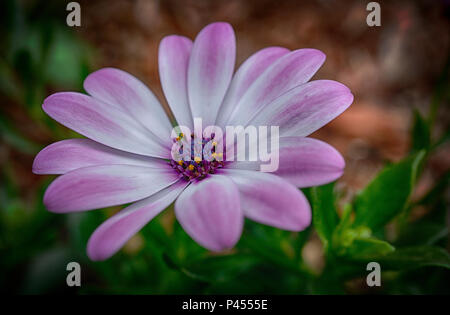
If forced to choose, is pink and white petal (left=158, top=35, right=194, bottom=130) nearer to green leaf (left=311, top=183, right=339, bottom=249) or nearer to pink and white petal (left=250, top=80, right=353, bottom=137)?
pink and white petal (left=250, top=80, right=353, bottom=137)

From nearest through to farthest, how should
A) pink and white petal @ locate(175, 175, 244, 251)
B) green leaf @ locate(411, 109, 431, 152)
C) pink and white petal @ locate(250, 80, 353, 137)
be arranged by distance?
pink and white petal @ locate(175, 175, 244, 251) → pink and white petal @ locate(250, 80, 353, 137) → green leaf @ locate(411, 109, 431, 152)

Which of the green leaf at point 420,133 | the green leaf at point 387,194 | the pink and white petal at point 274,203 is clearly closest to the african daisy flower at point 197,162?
the pink and white petal at point 274,203

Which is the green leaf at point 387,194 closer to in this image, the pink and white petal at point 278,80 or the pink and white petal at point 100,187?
the pink and white petal at point 278,80

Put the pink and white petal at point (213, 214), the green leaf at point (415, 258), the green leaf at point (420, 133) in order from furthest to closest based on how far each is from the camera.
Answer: the green leaf at point (420, 133)
the green leaf at point (415, 258)
the pink and white petal at point (213, 214)

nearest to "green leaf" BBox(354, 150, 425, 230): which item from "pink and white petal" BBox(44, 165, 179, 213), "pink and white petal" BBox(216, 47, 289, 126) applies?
"pink and white petal" BBox(216, 47, 289, 126)

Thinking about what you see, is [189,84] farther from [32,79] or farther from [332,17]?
[332,17]
